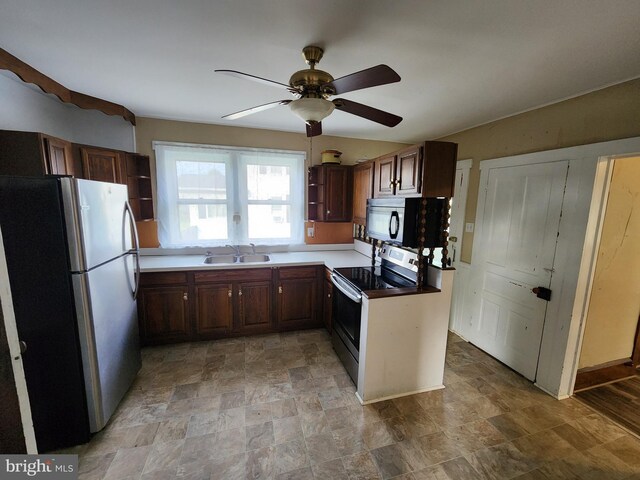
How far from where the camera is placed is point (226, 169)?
10.5ft

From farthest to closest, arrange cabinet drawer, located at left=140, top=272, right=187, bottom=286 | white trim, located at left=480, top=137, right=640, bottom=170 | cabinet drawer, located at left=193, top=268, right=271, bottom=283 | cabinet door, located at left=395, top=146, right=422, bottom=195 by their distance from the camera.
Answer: cabinet drawer, located at left=193, top=268, right=271, bottom=283
cabinet drawer, located at left=140, top=272, right=187, bottom=286
cabinet door, located at left=395, top=146, right=422, bottom=195
white trim, located at left=480, top=137, right=640, bottom=170

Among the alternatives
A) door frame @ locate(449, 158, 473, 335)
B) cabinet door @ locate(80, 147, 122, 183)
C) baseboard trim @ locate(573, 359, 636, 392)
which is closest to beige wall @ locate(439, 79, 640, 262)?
door frame @ locate(449, 158, 473, 335)

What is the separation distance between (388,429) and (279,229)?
239cm

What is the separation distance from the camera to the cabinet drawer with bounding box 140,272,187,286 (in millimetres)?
2631

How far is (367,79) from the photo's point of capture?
4.13 feet

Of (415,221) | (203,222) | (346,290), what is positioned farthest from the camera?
(203,222)

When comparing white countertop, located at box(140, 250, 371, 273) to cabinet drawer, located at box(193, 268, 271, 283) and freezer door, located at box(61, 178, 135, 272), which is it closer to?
cabinet drawer, located at box(193, 268, 271, 283)

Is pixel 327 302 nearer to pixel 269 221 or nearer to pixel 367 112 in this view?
pixel 269 221

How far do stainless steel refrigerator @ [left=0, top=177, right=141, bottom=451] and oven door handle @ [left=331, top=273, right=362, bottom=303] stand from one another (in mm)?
1722

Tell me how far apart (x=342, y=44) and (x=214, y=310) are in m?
2.60

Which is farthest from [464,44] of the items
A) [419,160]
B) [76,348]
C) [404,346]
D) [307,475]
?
[76,348]

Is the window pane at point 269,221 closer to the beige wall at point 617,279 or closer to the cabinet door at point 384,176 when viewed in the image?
the cabinet door at point 384,176

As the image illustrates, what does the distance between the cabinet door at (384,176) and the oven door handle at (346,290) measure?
Answer: 92 centimetres

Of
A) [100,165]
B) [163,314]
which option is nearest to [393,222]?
[163,314]
